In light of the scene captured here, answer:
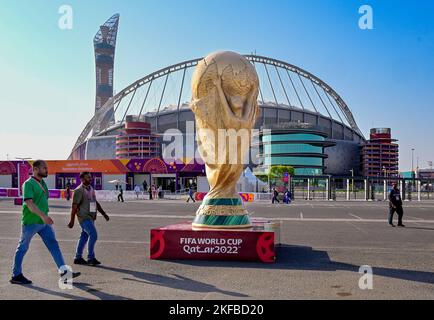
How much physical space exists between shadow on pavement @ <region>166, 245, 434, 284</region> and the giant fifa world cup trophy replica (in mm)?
1222

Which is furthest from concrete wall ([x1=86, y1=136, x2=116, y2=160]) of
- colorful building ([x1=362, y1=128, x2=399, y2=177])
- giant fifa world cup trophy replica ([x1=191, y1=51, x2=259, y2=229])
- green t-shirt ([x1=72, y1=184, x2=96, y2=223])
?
green t-shirt ([x1=72, y1=184, x2=96, y2=223])

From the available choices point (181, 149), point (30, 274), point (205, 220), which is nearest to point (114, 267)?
point (30, 274)

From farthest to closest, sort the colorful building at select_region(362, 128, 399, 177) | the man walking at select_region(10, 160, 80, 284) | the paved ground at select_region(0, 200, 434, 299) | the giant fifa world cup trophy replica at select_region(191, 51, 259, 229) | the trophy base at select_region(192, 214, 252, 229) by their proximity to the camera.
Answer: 1. the colorful building at select_region(362, 128, 399, 177)
2. the giant fifa world cup trophy replica at select_region(191, 51, 259, 229)
3. the trophy base at select_region(192, 214, 252, 229)
4. the man walking at select_region(10, 160, 80, 284)
5. the paved ground at select_region(0, 200, 434, 299)

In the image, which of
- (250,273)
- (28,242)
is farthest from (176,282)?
(28,242)

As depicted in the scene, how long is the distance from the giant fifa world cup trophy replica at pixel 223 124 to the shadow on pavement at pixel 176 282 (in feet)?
8.61

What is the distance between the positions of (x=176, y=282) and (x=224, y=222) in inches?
122

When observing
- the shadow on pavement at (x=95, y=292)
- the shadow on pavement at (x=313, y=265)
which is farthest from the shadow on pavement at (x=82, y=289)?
the shadow on pavement at (x=313, y=265)

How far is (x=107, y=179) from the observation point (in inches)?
2544

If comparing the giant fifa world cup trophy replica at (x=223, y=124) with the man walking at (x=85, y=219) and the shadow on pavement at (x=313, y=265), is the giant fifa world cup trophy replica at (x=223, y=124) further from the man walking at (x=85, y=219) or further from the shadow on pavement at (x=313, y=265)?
the man walking at (x=85, y=219)

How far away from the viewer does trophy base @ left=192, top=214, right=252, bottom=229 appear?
10398mm

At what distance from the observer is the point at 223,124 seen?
34.7ft

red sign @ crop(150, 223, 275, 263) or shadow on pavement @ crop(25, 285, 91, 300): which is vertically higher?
red sign @ crop(150, 223, 275, 263)

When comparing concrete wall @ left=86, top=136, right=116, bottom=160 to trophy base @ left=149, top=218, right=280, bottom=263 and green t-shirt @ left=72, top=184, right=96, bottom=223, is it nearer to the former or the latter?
trophy base @ left=149, top=218, right=280, bottom=263

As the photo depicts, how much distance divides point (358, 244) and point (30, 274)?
8.46 meters
